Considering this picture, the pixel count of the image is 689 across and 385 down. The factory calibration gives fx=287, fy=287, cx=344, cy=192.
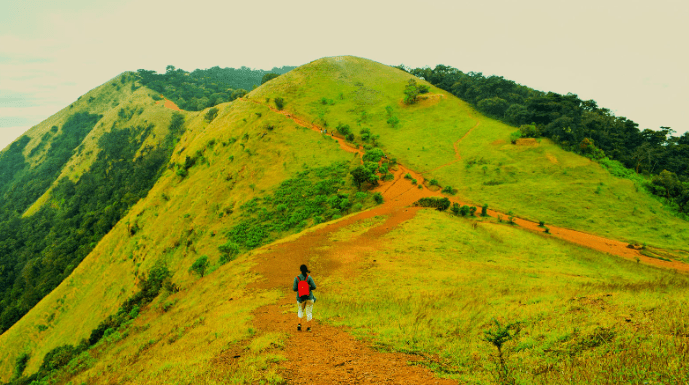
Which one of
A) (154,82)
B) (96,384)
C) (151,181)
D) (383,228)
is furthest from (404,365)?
(154,82)

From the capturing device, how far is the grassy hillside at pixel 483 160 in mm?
29047

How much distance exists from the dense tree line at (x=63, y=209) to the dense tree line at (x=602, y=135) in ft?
270

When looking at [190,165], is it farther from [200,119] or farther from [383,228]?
[383,228]

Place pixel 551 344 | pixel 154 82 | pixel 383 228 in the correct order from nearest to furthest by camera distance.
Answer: pixel 551 344, pixel 383 228, pixel 154 82

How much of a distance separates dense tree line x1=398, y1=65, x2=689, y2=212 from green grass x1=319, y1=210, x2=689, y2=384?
24260 millimetres

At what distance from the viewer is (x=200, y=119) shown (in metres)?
86.4

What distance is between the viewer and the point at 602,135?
142 ft

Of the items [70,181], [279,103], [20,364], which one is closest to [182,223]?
[20,364]

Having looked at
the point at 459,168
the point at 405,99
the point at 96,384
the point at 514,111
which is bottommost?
the point at 96,384

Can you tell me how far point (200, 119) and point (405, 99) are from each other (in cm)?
6115

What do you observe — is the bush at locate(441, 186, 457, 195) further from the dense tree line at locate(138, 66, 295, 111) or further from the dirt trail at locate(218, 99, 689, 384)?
the dense tree line at locate(138, 66, 295, 111)

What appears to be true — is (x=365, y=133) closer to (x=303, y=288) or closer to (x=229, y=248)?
(x=229, y=248)

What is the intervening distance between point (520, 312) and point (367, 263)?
9288 mm

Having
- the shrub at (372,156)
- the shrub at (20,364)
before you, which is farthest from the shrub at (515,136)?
the shrub at (20,364)
